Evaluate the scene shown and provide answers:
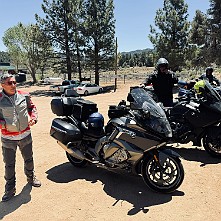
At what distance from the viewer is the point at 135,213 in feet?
11.1

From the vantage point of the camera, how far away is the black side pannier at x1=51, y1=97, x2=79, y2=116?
4758mm

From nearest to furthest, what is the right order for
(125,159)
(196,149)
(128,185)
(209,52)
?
(125,159)
(128,185)
(196,149)
(209,52)

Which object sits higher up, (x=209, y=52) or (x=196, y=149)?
(x=209, y=52)

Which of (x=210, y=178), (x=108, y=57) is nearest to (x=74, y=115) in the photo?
(x=210, y=178)

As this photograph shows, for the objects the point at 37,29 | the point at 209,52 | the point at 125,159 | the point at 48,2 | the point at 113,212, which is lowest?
the point at 113,212

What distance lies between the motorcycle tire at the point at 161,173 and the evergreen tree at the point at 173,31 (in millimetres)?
22122

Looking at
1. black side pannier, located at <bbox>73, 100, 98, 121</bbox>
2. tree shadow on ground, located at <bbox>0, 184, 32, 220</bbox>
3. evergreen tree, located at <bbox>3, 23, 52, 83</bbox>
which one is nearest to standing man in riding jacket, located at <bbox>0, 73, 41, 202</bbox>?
tree shadow on ground, located at <bbox>0, 184, 32, 220</bbox>

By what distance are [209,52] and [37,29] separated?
62.0 feet

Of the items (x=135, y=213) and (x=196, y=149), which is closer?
(x=135, y=213)

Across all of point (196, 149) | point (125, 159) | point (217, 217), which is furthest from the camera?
point (196, 149)

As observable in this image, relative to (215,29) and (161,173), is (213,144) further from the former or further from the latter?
(215,29)

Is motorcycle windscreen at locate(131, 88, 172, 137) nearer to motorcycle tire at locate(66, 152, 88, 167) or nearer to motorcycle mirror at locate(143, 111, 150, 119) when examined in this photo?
motorcycle mirror at locate(143, 111, 150, 119)

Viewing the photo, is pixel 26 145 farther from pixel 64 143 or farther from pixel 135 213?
pixel 135 213

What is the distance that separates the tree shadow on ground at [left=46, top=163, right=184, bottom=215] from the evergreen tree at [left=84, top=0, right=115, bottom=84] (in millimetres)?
24818
